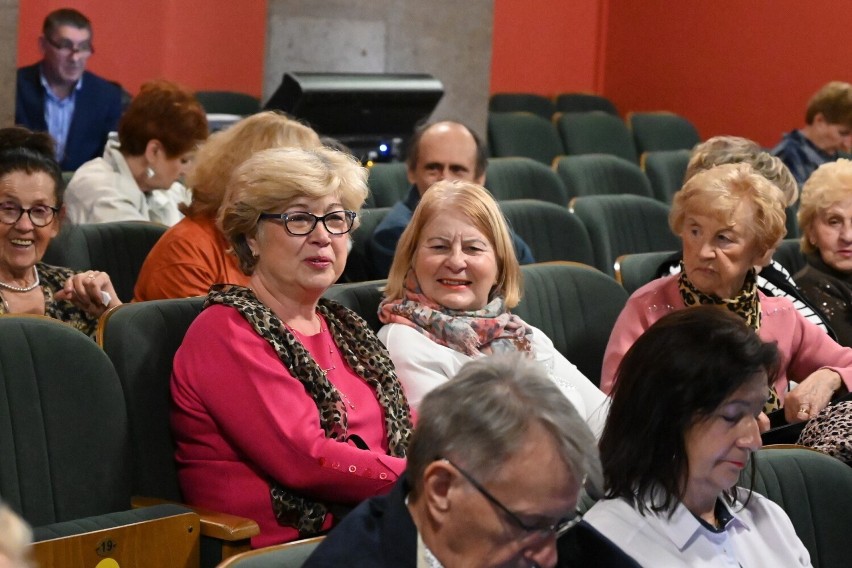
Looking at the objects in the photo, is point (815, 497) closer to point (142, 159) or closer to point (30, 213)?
point (30, 213)

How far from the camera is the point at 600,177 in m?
6.66

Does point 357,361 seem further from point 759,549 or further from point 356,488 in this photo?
point 759,549

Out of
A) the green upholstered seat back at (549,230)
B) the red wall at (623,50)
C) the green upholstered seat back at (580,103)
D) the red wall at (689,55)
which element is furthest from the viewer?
the green upholstered seat back at (580,103)

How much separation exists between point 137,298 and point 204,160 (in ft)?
1.35

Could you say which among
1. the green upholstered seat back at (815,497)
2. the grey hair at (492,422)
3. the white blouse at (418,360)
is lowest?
the green upholstered seat back at (815,497)

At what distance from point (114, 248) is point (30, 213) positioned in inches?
26.6

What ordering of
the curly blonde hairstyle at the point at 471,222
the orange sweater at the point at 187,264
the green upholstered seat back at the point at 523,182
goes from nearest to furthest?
the curly blonde hairstyle at the point at 471,222 → the orange sweater at the point at 187,264 → the green upholstered seat back at the point at 523,182

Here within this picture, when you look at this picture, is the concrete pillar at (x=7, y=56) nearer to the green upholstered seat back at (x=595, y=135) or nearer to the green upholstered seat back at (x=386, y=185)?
the green upholstered seat back at (x=386, y=185)

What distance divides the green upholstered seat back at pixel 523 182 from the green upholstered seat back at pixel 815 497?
11.8 feet

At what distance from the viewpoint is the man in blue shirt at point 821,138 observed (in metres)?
7.02

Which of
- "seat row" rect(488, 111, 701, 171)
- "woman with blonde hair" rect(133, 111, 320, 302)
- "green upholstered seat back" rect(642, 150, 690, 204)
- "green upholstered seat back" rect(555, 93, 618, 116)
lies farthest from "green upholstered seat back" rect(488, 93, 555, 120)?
"woman with blonde hair" rect(133, 111, 320, 302)

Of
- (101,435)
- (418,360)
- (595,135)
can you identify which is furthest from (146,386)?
(595,135)

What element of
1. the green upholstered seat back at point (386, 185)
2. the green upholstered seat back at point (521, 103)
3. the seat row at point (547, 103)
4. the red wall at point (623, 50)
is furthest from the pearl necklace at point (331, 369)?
the green upholstered seat back at point (521, 103)

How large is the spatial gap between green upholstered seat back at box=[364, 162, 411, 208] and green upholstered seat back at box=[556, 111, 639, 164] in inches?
148
